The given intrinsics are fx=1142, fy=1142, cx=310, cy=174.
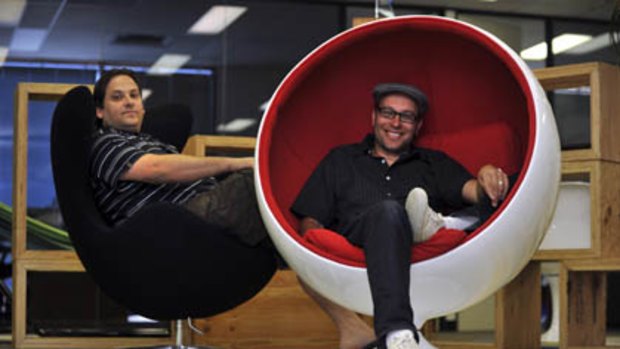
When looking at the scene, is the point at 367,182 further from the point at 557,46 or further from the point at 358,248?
the point at 557,46

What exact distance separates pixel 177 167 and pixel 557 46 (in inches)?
221

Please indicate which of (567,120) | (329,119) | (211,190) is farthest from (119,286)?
(567,120)

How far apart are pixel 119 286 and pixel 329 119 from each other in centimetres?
85

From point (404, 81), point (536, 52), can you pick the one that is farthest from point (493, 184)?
point (536, 52)

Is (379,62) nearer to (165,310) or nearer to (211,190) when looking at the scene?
(211,190)

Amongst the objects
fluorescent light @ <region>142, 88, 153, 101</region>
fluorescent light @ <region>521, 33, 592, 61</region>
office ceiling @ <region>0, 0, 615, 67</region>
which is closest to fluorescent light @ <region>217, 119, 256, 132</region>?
office ceiling @ <region>0, 0, 615, 67</region>

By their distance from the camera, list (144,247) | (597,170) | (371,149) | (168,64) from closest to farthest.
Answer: (144,247) → (371,149) → (597,170) → (168,64)

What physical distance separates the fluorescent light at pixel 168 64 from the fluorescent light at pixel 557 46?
2.51 m

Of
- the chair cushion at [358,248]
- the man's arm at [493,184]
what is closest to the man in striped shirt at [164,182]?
the chair cushion at [358,248]

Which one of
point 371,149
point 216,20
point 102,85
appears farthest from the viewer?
point 216,20

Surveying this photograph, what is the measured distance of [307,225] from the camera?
3.30 metres

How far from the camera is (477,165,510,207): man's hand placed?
3012 millimetres

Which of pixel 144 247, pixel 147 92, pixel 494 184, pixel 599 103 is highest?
pixel 147 92

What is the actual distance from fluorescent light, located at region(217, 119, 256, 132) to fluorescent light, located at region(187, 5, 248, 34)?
63 centimetres
